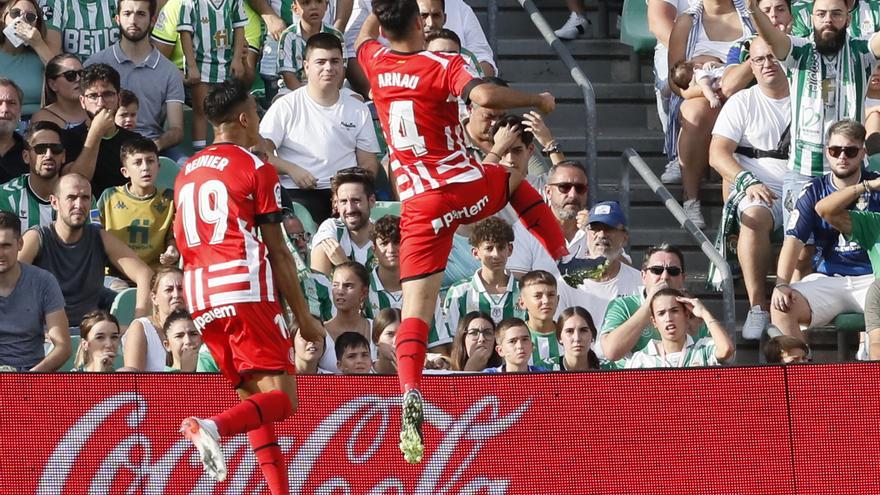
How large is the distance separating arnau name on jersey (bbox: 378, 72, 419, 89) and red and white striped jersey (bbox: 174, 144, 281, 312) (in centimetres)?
79

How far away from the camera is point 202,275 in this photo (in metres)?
8.38

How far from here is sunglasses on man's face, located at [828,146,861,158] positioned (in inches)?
443

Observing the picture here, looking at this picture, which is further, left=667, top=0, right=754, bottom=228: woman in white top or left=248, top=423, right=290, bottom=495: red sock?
left=667, top=0, right=754, bottom=228: woman in white top

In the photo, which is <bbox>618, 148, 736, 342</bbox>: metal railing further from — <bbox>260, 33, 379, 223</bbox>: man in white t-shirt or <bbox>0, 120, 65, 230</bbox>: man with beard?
<bbox>0, 120, 65, 230</bbox>: man with beard

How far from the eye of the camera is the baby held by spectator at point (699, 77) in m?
12.6

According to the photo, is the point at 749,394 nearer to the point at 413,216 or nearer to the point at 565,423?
the point at 565,423

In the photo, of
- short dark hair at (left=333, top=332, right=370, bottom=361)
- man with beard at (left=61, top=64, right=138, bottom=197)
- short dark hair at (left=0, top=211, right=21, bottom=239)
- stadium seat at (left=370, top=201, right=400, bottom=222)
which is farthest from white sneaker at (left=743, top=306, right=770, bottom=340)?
short dark hair at (left=0, top=211, right=21, bottom=239)

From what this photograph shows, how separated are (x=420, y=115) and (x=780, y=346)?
2.94 meters

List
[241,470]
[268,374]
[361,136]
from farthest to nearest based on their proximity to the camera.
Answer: [361,136]
[241,470]
[268,374]

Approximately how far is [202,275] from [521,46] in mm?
6254

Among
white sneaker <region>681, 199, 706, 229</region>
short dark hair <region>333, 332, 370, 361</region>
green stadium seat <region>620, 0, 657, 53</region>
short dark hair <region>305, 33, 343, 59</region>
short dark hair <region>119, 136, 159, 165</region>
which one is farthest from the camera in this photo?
green stadium seat <region>620, 0, 657, 53</region>

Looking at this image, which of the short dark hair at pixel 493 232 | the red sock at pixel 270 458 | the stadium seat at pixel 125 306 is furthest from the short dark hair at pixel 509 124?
the red sock at pixel 270 458

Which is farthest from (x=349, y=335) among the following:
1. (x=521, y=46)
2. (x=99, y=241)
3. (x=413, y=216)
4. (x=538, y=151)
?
(x=521, y=46)

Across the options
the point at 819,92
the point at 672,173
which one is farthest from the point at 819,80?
the point at 672,173
